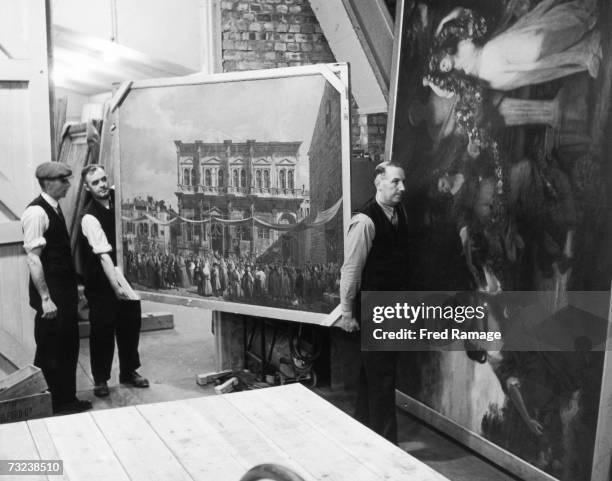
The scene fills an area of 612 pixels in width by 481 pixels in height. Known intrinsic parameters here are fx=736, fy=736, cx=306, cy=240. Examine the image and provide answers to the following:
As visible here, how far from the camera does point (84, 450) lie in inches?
88.9

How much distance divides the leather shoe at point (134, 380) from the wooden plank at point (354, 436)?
2632 millimetres


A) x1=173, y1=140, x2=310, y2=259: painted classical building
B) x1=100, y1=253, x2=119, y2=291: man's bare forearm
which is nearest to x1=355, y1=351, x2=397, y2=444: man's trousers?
x1=173, y1=140, x2=310, y2=259: painted classical building

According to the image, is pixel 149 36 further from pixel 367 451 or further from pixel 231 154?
pixel 367 451

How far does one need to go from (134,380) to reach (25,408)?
4.17 ft

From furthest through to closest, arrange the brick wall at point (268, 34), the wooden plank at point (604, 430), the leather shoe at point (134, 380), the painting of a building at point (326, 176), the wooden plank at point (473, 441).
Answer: the brick wall at point (268, 34) < the leather shoe at point (134, 380) < the painting of a building at point (326, 176) < the wooden plank at point (473, 441) < the wooden plank at point (604, 430)

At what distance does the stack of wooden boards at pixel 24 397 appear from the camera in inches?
154

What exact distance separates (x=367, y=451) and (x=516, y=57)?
2.08 metres

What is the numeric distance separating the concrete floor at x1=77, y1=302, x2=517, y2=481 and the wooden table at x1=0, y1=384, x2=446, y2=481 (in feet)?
4.66

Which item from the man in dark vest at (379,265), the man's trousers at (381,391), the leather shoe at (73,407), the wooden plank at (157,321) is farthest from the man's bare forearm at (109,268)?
the wooden plank at (157,321)

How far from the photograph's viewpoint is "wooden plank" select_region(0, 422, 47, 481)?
2189 mm

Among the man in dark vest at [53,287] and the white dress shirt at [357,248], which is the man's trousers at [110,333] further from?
the white dress shirt at [357,248]

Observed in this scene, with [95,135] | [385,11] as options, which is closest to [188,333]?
[95,135]

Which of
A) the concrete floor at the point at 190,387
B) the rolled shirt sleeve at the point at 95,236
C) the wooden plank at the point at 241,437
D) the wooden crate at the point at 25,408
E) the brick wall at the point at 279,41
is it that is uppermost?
the brick wall at the point at 279,41

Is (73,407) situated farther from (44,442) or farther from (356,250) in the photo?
(44,442)
